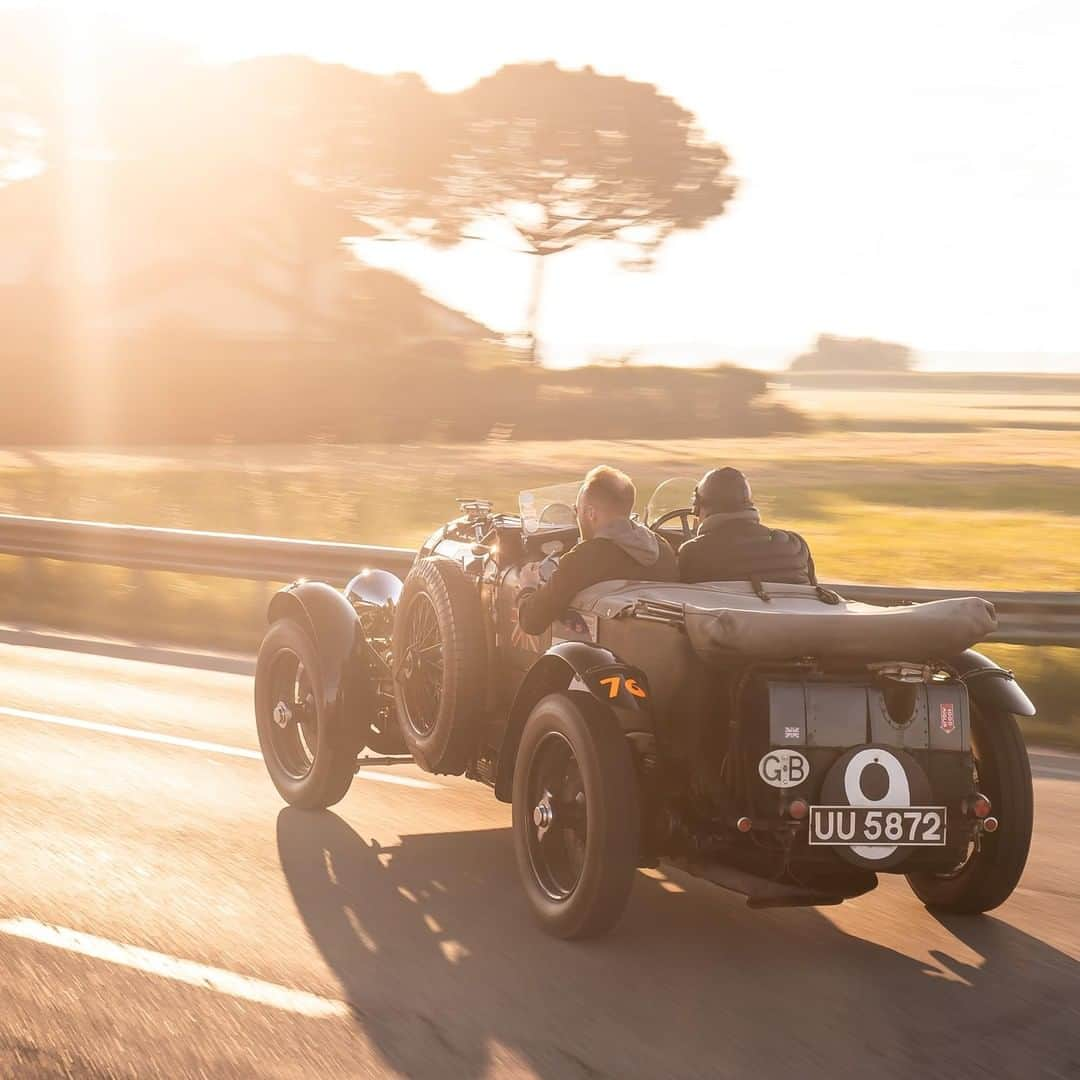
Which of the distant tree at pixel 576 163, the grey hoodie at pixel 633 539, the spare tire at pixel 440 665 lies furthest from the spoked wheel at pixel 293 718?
the distant tree at pixel 576 163

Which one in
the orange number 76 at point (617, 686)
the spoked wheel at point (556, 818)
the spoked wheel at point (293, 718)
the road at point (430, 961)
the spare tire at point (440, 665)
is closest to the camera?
the road at point (430, 961)

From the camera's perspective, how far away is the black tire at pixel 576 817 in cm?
545

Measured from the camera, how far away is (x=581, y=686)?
585 centimetres

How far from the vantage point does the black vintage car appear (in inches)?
208

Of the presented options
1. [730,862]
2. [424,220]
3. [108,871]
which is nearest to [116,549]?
[108,871]

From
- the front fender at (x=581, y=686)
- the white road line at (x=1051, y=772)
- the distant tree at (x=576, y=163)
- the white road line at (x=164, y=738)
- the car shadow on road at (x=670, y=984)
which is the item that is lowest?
the white road line at (x=164, y=738)

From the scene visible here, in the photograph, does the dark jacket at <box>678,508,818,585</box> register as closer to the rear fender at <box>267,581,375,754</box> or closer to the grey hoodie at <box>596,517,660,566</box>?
the grey hoodie at <box>596,517,660,566</box>

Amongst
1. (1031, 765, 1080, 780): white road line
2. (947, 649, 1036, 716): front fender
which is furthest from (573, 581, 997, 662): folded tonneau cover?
(1031, 765, 1080, 780): white road line

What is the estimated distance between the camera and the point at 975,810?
542 centimetres

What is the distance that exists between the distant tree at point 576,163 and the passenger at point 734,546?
124ft

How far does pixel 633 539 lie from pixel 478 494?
18.5m

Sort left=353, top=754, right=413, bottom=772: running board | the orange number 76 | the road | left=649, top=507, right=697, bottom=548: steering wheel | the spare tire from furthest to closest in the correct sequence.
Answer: left=353, top=754, right=413, bottom=772: running board, left=649, top=507, right=697, bottom=548: steering wheel, the spare tire, the orange number 76, the road

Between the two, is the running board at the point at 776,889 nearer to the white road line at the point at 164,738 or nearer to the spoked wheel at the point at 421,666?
the spoked wheel at the point at 421,666

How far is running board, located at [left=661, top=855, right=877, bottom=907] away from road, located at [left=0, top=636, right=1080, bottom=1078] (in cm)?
26
